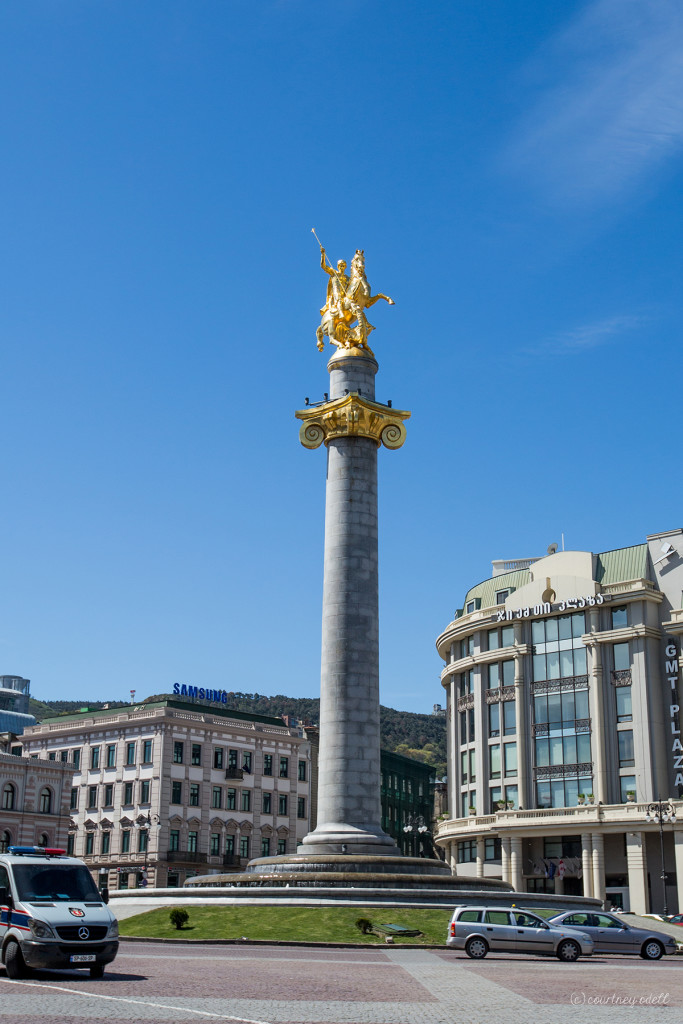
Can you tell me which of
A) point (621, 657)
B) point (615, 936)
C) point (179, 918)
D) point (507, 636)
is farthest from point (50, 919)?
point (507, 636)

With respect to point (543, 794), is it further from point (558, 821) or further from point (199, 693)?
point (199, 693)

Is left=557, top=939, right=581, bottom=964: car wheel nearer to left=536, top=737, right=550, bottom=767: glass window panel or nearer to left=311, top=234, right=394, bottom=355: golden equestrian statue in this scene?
left=311, top=234, right=394, bottom=355: golden equestrian statue

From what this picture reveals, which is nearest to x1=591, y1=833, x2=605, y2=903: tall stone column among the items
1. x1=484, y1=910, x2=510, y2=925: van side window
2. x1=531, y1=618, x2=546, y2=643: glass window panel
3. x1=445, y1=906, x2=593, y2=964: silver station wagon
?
x1=531, y1=618, x2=546, y2=643: glass window panel

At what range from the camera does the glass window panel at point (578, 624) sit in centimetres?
8631

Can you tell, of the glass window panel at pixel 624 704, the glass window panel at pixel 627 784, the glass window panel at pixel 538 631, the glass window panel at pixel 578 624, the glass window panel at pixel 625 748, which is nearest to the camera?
the glass window panel at pixel 627 784

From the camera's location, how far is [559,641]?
87500 mm

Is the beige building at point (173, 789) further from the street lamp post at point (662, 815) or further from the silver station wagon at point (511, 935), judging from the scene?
the silver station wagon at point (511, 935)

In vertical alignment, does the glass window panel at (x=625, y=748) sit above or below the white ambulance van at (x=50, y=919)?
above

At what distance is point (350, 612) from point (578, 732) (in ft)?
131

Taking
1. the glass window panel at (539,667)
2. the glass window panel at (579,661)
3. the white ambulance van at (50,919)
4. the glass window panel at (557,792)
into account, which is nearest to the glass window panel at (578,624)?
the glass window panel at (579,661)

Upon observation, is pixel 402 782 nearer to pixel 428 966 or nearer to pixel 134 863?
pixel 134 863

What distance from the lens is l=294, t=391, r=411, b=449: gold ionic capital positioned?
53.2m

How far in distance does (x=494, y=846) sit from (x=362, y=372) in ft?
159

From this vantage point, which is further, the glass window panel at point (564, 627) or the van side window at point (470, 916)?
the glass window panel at point (564, 627)
